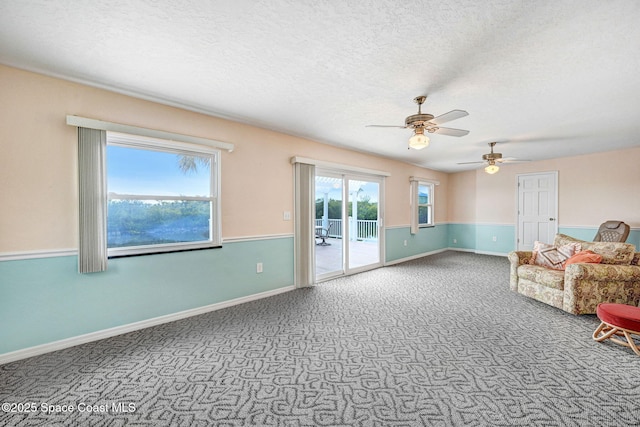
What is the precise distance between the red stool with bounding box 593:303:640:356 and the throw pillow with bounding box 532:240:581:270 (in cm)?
120

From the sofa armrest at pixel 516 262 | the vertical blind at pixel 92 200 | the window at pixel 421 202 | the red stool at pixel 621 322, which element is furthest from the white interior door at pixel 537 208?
the vertical blind at pixel 92 200

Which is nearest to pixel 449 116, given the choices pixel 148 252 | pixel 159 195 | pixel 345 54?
pixel 345 54

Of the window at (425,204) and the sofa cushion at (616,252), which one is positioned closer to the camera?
the sofa cushion at (616,252)

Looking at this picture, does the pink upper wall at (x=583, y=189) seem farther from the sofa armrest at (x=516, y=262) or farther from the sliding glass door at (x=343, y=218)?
the sliding glass door at (x=343, y=218)

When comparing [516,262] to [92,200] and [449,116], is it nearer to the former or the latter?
[449,116]

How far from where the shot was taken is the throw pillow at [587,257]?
125 inches

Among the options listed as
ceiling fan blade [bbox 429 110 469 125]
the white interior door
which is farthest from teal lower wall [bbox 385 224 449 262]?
ceiling fan blade [bbox 429 110 469 125]

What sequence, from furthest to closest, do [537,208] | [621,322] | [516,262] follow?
[537,208]
[516,262]
[621,322]

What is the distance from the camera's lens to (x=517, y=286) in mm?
3777

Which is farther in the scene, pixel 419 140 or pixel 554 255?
pixel 554 255

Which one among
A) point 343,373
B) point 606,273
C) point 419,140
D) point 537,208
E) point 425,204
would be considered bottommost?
point 343,373

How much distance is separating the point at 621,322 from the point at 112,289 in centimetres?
471

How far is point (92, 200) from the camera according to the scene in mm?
2488

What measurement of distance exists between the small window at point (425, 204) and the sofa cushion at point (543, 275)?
3.48 m
